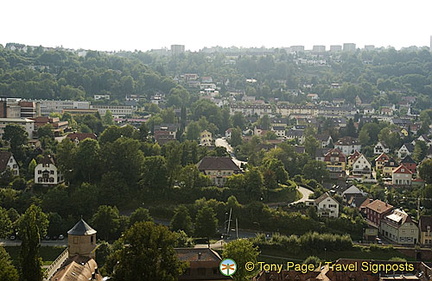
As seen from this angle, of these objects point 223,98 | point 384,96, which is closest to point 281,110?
point 223,98

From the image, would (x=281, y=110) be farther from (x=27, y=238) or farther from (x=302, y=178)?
(x=27, y=238)

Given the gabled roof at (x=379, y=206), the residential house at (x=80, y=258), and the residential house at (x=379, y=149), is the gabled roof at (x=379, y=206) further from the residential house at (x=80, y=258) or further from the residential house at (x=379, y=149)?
the residential house at (x=80, y=258)

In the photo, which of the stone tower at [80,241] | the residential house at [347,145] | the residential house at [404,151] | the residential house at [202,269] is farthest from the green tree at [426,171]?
the stone tower at [80,241]

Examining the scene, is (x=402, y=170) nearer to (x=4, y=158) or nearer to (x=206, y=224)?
(x=206, y=224)

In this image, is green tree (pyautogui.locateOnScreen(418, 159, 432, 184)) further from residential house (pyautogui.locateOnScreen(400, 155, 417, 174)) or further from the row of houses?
the row of houses

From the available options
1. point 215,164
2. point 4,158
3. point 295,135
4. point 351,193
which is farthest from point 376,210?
point 295,135

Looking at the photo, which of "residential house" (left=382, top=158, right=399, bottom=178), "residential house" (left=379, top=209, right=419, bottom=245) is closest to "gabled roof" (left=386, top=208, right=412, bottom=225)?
"residential house" (left=379, top=209, right=419, bottom=245)
